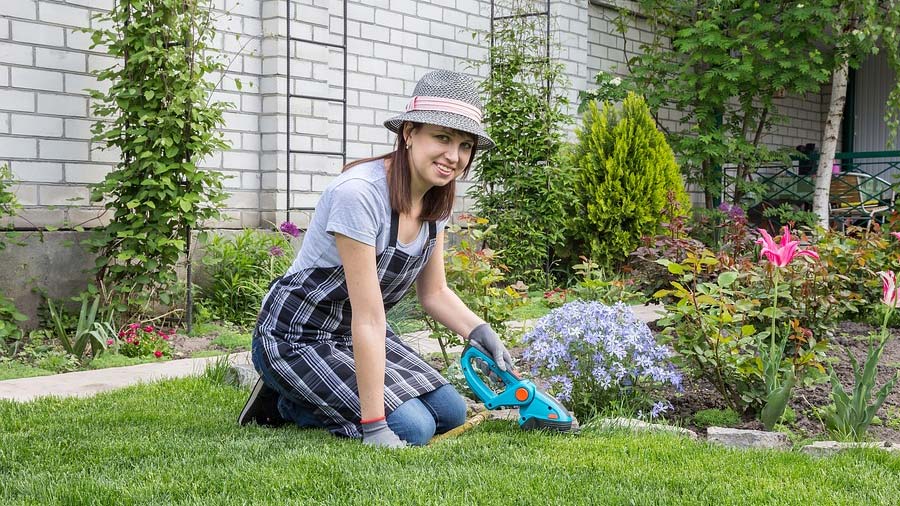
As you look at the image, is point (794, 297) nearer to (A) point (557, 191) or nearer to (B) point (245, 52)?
(A) point (557, 191)

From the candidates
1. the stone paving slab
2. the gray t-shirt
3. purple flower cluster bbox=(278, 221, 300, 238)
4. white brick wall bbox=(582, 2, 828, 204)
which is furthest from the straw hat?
white brick wall bbox=(582, 2, 828, 204)

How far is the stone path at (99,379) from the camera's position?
13.8 feet

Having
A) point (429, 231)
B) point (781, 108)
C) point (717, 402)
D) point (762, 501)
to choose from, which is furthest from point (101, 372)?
point (781, 108)

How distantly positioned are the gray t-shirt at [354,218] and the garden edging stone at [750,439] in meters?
1.26

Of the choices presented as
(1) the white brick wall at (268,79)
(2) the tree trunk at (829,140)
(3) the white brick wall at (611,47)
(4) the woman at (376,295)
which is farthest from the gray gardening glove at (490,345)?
(2) the tree trunk at (829,140)

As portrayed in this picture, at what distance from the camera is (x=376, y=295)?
10.2 ft

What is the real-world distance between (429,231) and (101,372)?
224 centimetres

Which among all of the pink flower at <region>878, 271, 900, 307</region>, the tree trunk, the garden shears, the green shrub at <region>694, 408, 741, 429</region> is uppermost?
the tree trunk

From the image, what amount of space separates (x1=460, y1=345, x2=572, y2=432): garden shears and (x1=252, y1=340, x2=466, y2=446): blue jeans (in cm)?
19

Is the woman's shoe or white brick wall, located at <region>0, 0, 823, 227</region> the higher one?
white brick wall, located at <region>0, 0, 823, 227</region>

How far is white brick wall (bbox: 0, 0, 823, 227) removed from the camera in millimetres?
5871

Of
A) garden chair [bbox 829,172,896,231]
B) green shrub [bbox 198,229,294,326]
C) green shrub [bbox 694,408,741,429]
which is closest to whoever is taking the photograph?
green shrub [bbox 694,408,741,429]

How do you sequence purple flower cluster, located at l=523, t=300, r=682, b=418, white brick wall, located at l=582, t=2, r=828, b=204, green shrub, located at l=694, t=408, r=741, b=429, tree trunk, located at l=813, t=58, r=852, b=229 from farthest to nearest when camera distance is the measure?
white brick wall, located at l=582, t=2, r=828, b=204
tree trunk, located at l=813, t=58, r=852, b=229
green shrub, located at l=694, t=408, r=741, b=429
purple flower cluster, located at l=523, t=300, r=682, b=418

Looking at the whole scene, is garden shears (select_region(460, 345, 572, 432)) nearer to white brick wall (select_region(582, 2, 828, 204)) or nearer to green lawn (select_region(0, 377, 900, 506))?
green lawn (select_region(0, 377, 900, 506))
